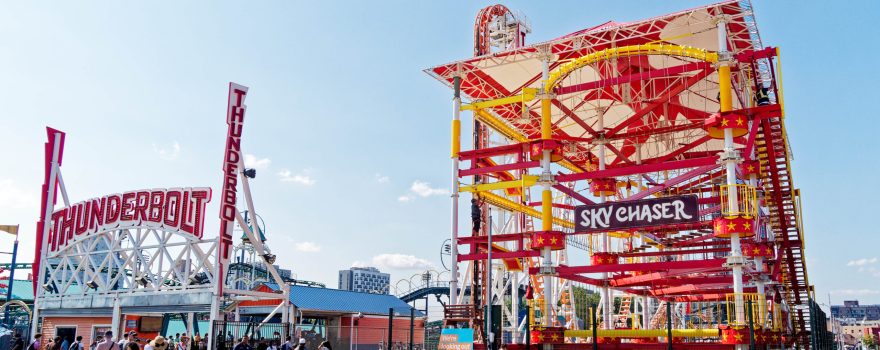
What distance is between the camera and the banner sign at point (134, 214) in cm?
2958

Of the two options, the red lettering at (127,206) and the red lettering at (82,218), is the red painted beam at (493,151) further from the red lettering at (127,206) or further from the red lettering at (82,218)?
the red lettering at (82,218)

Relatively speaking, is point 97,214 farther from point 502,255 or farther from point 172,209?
point 502,255

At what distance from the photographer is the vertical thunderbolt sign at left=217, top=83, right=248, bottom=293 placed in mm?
28109

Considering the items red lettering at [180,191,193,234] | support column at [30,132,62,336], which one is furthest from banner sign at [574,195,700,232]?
support column at [30,132,62,336]

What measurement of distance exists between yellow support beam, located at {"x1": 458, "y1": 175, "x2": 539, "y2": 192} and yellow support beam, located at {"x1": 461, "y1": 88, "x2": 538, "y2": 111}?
3.34m

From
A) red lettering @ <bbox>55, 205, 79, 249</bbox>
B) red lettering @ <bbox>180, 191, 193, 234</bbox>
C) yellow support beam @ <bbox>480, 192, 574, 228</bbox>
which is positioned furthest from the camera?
red lettering @ <bbox>55, 205, 79, 249</bbox>

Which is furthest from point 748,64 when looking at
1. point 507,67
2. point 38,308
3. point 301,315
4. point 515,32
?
point 38,308

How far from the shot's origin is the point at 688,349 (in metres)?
25.0

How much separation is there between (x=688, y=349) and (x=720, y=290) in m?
17.0

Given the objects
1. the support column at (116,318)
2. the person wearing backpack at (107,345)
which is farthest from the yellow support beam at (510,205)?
the person wearing backpack at (107,345)

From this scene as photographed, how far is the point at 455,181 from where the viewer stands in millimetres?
33469

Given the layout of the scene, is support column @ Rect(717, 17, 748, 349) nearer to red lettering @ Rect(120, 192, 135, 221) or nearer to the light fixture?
the light fixture

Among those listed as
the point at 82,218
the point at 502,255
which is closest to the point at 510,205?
the point at 502,255

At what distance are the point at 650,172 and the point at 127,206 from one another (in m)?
22.0
